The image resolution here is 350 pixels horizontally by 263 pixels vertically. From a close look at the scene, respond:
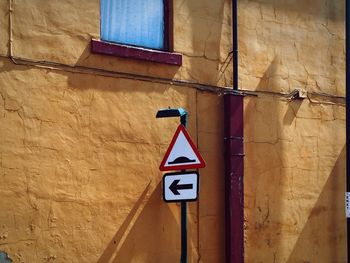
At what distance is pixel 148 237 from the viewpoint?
8.84 m

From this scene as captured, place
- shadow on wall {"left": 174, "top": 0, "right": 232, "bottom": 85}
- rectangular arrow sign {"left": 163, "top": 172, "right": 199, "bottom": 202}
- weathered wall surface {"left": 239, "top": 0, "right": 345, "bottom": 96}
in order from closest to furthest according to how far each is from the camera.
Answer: rectangular arrow sign {"left": 163, "top": 172, "right": 199, "bottom": 202} → shadow on wall {"left": 174, "top": 0, "right": 232, "bottom": 85} → weathered wall surface {"left": 239, "top": 0, "right": 345, "bottom": 96}

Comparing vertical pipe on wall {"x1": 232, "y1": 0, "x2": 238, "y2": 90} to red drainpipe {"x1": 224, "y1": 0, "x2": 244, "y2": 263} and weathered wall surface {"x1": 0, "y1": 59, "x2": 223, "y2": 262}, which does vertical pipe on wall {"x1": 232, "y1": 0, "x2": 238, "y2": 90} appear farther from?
weathered wall surface {"x1": 0, "y1": 59, "x2": 223, "y2": 262}

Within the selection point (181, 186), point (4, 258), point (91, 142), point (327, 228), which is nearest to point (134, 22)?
point (91, 142)

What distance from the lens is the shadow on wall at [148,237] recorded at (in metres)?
8.55

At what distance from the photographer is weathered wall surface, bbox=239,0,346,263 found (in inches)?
399

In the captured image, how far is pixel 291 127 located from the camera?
34.9 ft

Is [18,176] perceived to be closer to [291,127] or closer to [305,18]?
[291,127]

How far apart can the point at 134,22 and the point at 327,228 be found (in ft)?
15.1

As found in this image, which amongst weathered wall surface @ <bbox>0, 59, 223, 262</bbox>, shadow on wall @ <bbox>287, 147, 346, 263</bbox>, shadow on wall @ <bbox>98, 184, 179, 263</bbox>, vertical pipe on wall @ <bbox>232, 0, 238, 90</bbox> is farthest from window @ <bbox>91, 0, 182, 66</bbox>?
shadow on wall @ <bbox>287, 147, 346, 263</bbox>

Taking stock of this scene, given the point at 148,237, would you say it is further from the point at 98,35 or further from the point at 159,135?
the point at 98,35

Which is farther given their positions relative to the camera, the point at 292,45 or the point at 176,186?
the point at 292,45

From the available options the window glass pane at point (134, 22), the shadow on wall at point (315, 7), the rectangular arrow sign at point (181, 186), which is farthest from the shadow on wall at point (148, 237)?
the shadow on wall at point (315, 7)

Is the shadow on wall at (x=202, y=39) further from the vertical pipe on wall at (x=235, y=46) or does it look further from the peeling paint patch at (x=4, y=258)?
the peeling paint patch at (x=4, y=258)

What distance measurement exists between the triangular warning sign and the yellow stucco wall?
1.04 meters
